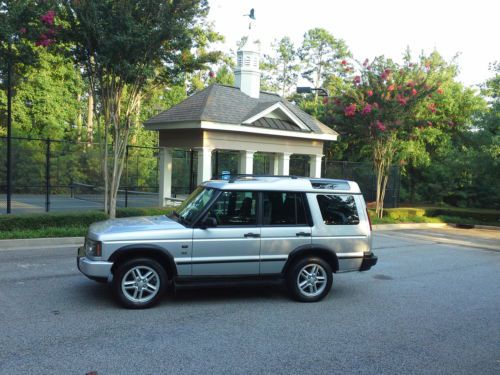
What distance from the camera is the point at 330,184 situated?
768 centimetres

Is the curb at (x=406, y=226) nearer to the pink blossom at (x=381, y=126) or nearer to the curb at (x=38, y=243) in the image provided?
the pink blossom at (x=381, y=126)

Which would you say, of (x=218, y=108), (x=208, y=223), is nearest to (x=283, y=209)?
(x=208, y=223)

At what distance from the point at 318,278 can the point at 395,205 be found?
2102cm

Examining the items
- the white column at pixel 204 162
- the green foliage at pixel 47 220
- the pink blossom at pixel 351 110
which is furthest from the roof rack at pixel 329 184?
the pink blossom at pixel 351 110

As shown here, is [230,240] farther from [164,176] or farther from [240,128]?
[164,176]

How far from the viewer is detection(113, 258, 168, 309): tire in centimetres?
642

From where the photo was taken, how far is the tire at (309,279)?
23.7 feet

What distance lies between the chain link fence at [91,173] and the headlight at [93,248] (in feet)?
39.8

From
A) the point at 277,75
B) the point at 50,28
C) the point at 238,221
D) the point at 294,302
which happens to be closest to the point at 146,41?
the point at 50,28

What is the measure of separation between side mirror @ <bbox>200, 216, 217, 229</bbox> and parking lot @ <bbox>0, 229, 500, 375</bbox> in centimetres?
119

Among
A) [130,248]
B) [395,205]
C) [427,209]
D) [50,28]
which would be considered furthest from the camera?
[395,205]

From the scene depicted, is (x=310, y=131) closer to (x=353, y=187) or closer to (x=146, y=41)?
(x=146, y=41)

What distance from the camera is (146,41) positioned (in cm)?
1330

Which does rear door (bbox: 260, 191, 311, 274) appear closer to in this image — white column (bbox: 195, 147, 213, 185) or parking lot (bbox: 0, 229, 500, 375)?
parking lot (bbox: 0, 229, 500, 375)
